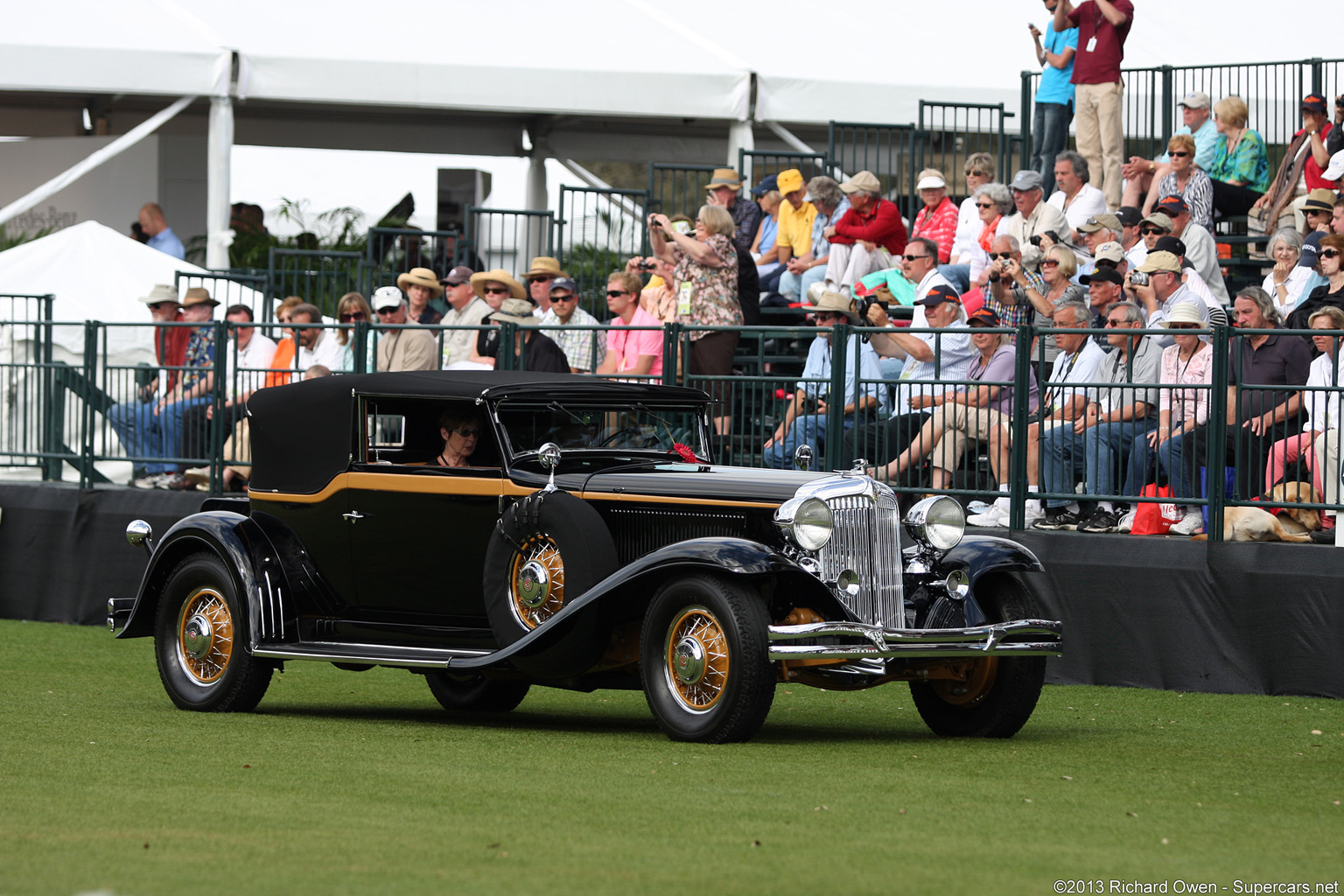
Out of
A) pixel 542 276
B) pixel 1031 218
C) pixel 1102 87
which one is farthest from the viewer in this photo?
pixel 1102 87

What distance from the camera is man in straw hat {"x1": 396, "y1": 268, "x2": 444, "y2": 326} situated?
15.7 m

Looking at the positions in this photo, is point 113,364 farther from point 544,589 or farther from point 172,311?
point 544,589

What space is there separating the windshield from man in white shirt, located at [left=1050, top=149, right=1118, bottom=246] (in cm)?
665

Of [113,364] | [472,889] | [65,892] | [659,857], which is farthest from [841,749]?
[113,364]

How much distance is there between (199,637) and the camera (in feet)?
29.8

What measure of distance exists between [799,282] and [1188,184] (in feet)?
11.8

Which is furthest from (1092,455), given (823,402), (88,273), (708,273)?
(88,273)

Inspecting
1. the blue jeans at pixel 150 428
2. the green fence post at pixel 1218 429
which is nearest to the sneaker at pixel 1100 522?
the green fence post at pixel 1218 429

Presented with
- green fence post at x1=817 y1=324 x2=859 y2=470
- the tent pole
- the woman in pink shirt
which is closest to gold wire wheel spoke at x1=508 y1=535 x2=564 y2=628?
green fence post at x1=817 y1=324 x2=859 y2=470

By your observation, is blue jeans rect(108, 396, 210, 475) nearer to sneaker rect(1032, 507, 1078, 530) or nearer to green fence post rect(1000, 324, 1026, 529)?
green fence post rect(1000, 324, 1026, 529)

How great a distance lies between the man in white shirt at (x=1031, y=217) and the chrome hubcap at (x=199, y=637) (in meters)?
7.47

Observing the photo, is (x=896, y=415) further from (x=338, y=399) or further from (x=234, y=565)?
(x=234, y=565)

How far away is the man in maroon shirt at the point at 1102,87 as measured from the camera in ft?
53.5

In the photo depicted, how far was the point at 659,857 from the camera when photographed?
5164 millimetres
